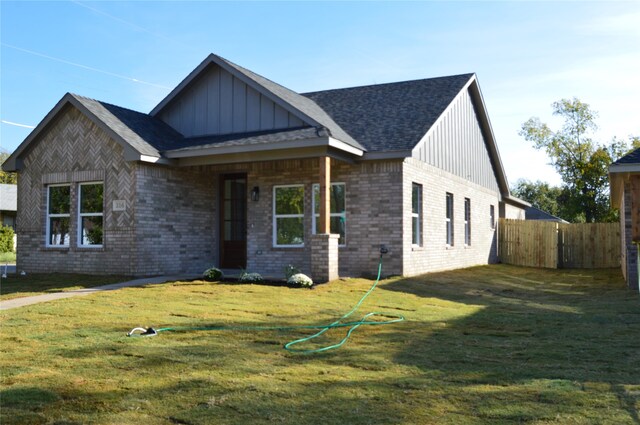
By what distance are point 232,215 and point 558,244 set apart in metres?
15.3

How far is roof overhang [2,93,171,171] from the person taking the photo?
45.6ft

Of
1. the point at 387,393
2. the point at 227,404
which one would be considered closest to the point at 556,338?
the point at 387,393

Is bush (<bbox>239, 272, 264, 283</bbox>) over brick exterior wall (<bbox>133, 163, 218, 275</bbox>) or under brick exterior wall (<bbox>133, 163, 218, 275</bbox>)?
under

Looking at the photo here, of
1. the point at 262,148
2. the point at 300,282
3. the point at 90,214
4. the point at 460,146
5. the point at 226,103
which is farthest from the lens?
the point at 460,146

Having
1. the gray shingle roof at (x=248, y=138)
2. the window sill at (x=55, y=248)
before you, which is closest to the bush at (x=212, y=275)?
the gray shingle roof at (x=248, y=138)

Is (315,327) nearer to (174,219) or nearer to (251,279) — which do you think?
(251,279)

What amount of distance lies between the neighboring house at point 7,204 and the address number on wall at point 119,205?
27097mm

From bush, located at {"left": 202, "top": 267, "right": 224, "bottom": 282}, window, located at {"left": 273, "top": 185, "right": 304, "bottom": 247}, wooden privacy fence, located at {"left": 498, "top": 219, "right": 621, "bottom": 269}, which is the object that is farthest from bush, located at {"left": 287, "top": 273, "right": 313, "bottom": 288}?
wooden privacy fence, located at {"left": 498, "top": 219, "right": 621, "bottom": 269}

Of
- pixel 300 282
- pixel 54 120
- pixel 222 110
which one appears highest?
pixel 222 110

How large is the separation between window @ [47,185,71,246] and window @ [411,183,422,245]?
934 centimetres

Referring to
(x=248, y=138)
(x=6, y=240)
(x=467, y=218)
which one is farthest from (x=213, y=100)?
(x=6, y=240)

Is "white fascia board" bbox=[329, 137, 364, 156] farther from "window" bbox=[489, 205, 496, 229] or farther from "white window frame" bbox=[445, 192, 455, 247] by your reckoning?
"window" bbox=[489, 205, 496, 229]

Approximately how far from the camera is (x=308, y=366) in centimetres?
568

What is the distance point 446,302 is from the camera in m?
11.4
